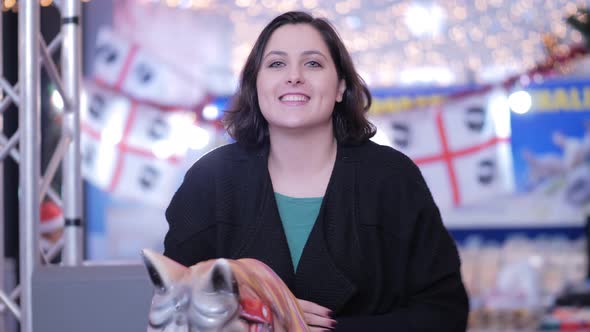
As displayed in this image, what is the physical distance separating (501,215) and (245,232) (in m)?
4.05

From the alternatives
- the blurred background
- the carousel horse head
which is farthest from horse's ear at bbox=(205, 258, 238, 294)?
the blurred background

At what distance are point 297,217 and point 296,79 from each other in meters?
0.27

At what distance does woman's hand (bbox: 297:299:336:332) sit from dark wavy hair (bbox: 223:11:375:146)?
46cm

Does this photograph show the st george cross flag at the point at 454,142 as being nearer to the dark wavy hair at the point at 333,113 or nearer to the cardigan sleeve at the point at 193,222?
the dark wavy hair at the point at 333,113

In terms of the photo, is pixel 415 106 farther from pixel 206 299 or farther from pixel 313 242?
pixel 206 299

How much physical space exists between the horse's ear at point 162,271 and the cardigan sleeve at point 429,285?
582 millimetres

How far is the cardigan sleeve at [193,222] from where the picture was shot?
57.3 inches

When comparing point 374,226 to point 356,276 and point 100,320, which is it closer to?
point 356,276

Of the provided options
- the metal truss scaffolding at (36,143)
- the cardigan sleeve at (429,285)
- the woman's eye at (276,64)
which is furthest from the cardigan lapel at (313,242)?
the metal truss scaffolding at (36,143)

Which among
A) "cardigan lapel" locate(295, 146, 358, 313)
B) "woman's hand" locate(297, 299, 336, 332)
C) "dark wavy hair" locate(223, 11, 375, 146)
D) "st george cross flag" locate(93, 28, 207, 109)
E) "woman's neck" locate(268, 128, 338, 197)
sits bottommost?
"woman's hand" locate(297, 299, 336, 332)

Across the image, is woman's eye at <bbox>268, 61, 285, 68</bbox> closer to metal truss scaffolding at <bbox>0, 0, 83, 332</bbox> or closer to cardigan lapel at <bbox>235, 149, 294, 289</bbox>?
cardigan lapel at <bbox>235, 149, 294, 289</bbox>

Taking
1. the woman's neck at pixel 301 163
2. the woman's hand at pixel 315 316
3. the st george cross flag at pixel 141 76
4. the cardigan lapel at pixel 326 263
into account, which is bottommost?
the woman's hand at pixel 315 316

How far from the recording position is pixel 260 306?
88cm

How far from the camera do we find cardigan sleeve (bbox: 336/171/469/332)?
137 centimetres
